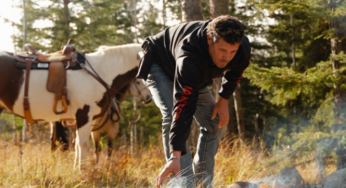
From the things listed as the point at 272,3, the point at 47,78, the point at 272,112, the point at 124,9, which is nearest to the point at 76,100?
the point at 47,78

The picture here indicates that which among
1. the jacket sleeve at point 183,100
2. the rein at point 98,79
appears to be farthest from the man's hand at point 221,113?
the rein at point 98,79

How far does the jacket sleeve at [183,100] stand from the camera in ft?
10.1

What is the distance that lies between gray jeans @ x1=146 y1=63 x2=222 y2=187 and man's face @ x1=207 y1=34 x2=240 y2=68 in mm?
642

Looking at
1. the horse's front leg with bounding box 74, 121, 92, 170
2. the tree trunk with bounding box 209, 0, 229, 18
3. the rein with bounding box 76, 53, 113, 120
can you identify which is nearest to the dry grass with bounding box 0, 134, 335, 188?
the horse's front leg with bounding box 74, 121, 92, 170

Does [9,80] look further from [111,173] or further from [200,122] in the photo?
[200,122]

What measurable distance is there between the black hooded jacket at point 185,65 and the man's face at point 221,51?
0.05 meters

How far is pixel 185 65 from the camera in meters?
3.10

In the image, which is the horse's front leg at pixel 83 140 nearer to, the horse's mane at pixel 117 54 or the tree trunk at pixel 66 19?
the horse's mane at pixel 117 54

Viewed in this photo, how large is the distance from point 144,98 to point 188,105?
436 centimetres

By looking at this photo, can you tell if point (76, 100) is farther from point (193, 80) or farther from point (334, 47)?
point (334, 47)

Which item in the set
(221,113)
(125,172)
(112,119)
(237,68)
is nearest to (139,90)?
(112,119)

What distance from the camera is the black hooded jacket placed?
3.08 metres

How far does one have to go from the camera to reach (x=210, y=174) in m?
4.02

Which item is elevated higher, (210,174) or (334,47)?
(334,47)
